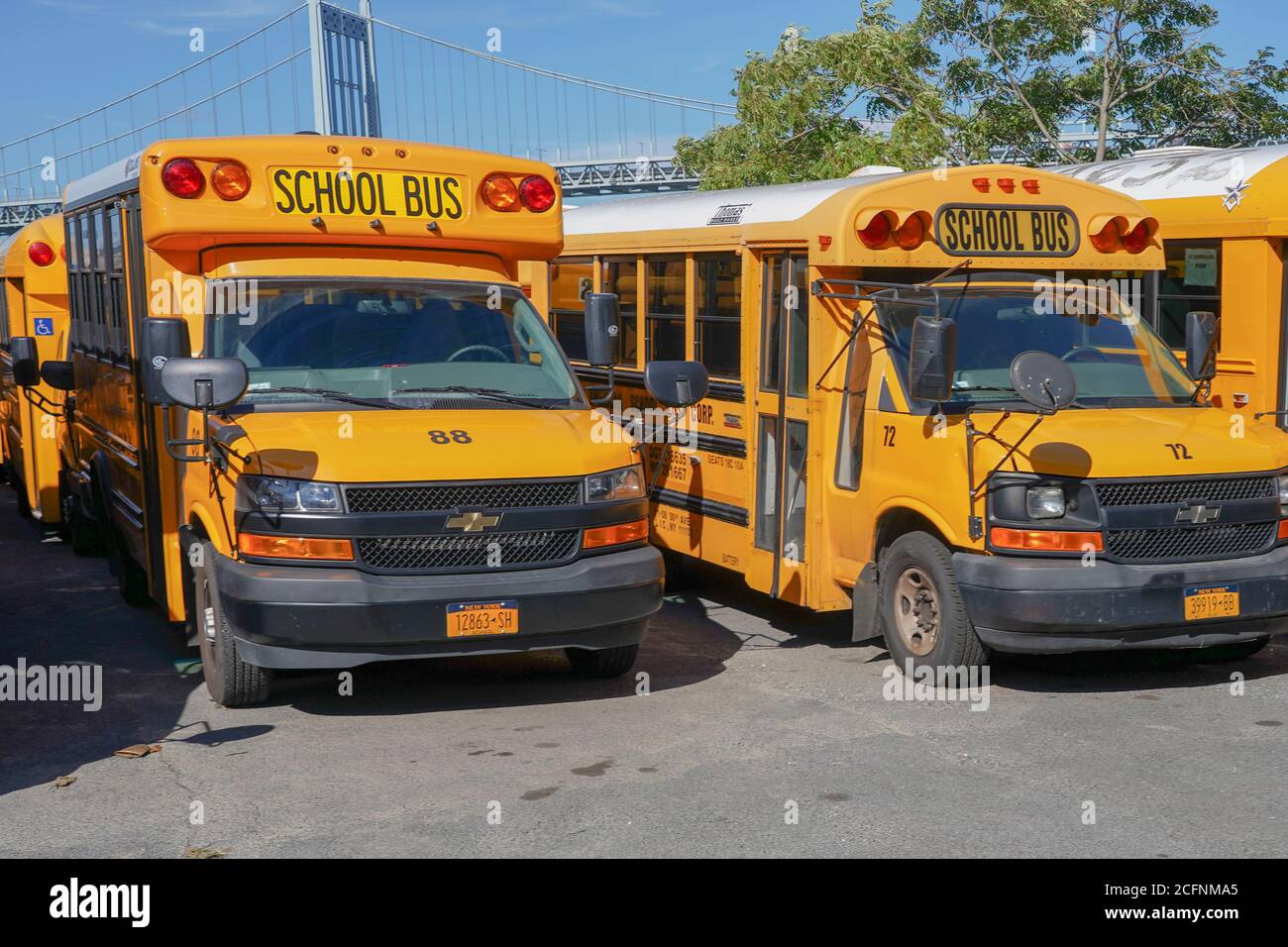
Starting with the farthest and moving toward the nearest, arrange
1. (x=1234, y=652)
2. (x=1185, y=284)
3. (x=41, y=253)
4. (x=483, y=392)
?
1. (x=41, y=253)
2. (x=1185, y=284)
3. (x=1234, y=652)
4. (x=483, y=392)

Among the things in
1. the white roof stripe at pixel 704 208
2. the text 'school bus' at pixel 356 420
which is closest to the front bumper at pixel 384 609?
the text 'school bus' at pixel 356 420

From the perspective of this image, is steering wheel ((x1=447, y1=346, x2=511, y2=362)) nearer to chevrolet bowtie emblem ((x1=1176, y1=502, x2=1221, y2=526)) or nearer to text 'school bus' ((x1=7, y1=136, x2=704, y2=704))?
text 'school bus' ((x1=7, y1=136, x2=704, y2=704))

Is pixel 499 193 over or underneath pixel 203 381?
over

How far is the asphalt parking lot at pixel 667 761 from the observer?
5312mm

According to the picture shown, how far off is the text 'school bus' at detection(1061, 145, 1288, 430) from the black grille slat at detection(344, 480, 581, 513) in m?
4.33

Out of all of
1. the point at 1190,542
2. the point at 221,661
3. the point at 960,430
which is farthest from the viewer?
the point at 960,430

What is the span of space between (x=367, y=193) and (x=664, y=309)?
268 cm

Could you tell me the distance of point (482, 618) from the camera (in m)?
6.66

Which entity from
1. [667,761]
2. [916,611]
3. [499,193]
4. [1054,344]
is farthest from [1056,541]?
[499,193]

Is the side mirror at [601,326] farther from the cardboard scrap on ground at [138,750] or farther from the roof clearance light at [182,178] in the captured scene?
the cardboard scrap on ground at [138,750]

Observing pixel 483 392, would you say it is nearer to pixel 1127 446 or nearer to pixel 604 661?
pixel 604 661

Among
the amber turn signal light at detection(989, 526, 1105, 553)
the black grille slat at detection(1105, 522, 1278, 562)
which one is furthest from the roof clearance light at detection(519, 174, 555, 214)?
the black grille slat at detection(1105, 522, 1278, 562)

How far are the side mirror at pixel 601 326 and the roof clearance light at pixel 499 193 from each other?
2.15 feet

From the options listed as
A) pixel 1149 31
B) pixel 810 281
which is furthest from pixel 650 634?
pixel 1149 31
